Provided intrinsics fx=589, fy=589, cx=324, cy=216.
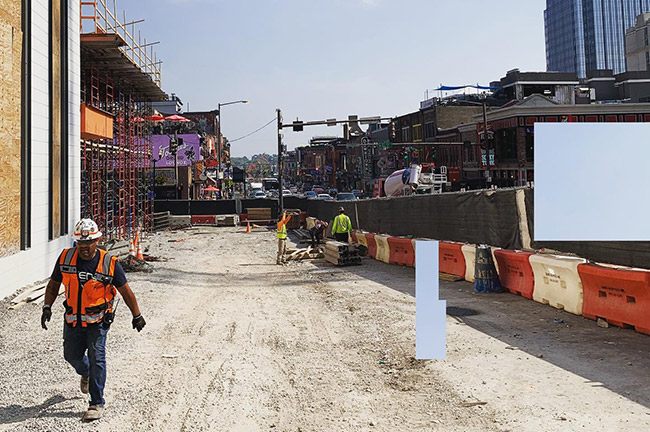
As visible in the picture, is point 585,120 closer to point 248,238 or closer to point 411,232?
point 248,238

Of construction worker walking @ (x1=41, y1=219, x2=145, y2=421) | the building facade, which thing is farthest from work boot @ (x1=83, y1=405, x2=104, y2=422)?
the building facade

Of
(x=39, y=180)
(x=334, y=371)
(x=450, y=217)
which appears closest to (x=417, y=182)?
(x=450, y=217)

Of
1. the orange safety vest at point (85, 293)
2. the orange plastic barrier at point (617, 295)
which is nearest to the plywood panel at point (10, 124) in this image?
the orange safety vest at point (85, 293)

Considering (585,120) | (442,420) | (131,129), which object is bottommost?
(442,420)

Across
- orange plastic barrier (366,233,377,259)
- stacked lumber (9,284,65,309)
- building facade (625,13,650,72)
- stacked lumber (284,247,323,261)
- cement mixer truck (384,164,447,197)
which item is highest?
building facade (625,13,650,72)

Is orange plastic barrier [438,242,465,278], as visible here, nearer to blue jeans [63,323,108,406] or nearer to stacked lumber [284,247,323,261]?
stacked lumber [284,247,323,261]

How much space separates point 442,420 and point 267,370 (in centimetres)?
276

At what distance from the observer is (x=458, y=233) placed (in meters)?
16.2

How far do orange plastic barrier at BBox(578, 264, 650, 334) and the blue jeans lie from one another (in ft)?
24.5

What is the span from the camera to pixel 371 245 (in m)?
22.0

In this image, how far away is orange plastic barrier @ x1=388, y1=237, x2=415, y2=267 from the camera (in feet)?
60.4

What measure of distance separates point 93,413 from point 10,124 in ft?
29.2

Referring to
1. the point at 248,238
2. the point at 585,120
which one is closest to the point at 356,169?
the point at 585,120

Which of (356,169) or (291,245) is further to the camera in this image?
(356,169)
